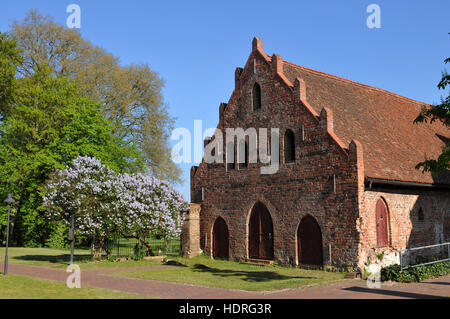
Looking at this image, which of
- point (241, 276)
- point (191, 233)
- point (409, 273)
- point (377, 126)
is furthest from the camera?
point (191, 233)

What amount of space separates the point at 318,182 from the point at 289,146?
2.74 m

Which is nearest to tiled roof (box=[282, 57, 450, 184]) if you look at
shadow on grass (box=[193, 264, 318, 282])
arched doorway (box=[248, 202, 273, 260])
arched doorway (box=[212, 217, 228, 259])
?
arched doorway (box=[248, 202, 273, 260])

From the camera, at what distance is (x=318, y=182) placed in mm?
20172

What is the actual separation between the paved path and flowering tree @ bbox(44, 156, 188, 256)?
16.7 feet

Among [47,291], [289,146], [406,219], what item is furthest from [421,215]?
[47,291]

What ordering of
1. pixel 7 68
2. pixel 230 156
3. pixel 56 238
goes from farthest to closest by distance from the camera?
pixel 56 238, pixel 7 68, pixel 230 156

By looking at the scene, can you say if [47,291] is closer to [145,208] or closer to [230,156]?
[145,208]

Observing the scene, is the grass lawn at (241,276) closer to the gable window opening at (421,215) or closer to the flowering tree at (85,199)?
the flowering tree at (85,199)

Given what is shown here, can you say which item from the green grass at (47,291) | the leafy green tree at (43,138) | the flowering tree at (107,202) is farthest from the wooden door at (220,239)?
the leafy green tree at (43,138)

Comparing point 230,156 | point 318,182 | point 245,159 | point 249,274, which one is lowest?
point 249,274

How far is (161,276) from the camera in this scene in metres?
17.4

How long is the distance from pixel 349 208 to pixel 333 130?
398cm

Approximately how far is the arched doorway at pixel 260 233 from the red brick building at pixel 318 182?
0.17 feet
